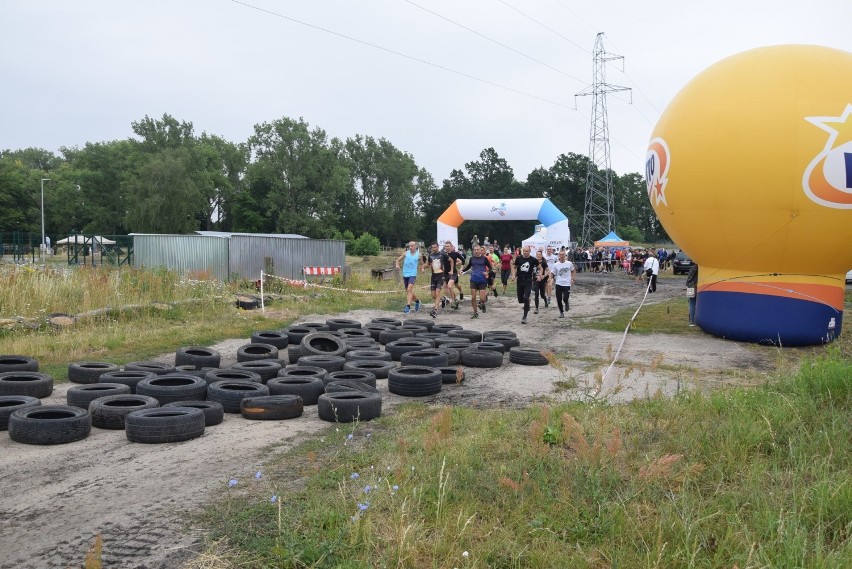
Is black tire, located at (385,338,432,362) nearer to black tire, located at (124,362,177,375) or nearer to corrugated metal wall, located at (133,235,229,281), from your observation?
black tire, located at (124,362,177,375)

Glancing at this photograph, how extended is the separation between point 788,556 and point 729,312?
10.9 meters

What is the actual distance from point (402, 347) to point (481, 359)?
1415 millimetres

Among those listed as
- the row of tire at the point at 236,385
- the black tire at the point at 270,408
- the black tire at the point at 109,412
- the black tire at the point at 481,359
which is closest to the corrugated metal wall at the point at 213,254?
the row of tire at the point at 236,385

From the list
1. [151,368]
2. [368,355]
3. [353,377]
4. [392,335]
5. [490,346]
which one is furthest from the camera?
[392,335]

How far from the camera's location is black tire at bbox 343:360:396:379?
30.6 ft

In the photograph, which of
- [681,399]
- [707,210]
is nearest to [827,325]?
[707,210]

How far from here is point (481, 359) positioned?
33.8 feet

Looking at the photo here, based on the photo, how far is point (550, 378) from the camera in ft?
30.6

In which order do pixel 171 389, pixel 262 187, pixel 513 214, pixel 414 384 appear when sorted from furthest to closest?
pixel 262 187, pixel 513 214, pixel 414 384, pixel 171 389

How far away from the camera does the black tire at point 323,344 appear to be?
10.4 metres

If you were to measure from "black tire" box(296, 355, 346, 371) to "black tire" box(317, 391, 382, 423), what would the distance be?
2.37 m

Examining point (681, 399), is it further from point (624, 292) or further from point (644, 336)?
point (624, 292)

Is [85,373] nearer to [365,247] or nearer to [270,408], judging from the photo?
[270,408]

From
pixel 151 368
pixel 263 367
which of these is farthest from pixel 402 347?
pixel 151 368
